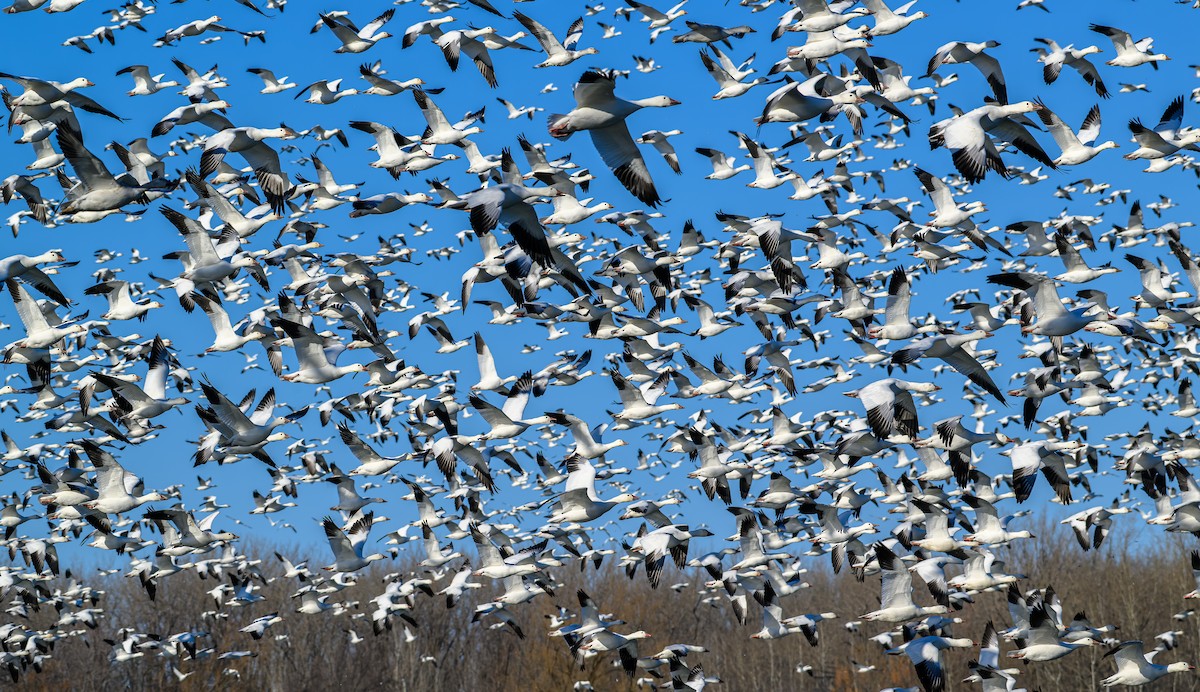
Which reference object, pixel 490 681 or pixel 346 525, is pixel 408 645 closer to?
pixel 490 681

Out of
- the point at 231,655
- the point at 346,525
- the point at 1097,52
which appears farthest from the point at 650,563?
the point at 231,655

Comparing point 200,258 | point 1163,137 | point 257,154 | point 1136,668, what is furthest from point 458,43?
point 1136,668

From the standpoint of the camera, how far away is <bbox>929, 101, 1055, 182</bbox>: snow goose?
568 inches

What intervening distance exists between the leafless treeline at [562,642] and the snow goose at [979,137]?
15.0 metres

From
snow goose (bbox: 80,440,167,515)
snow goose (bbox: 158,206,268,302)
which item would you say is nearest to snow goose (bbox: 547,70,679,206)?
snow goose (bbox: 158,206,268,302)

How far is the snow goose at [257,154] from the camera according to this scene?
647 inches

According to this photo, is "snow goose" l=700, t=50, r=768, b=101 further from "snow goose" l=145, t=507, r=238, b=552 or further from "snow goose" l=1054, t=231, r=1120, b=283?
"snow goose" l=145, t=507, r=238, b=552

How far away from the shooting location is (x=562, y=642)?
107ft

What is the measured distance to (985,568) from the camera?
A: 63.0 feet

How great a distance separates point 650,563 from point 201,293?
742 cm

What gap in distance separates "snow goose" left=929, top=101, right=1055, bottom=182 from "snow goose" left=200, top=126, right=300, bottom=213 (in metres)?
7.85

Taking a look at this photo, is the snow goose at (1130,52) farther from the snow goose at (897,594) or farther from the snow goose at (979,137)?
the snow goose at (897,594)

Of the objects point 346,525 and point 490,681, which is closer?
point 346,525

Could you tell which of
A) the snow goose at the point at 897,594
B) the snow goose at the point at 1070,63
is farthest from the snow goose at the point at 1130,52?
the snow goose at the point at 897,594
